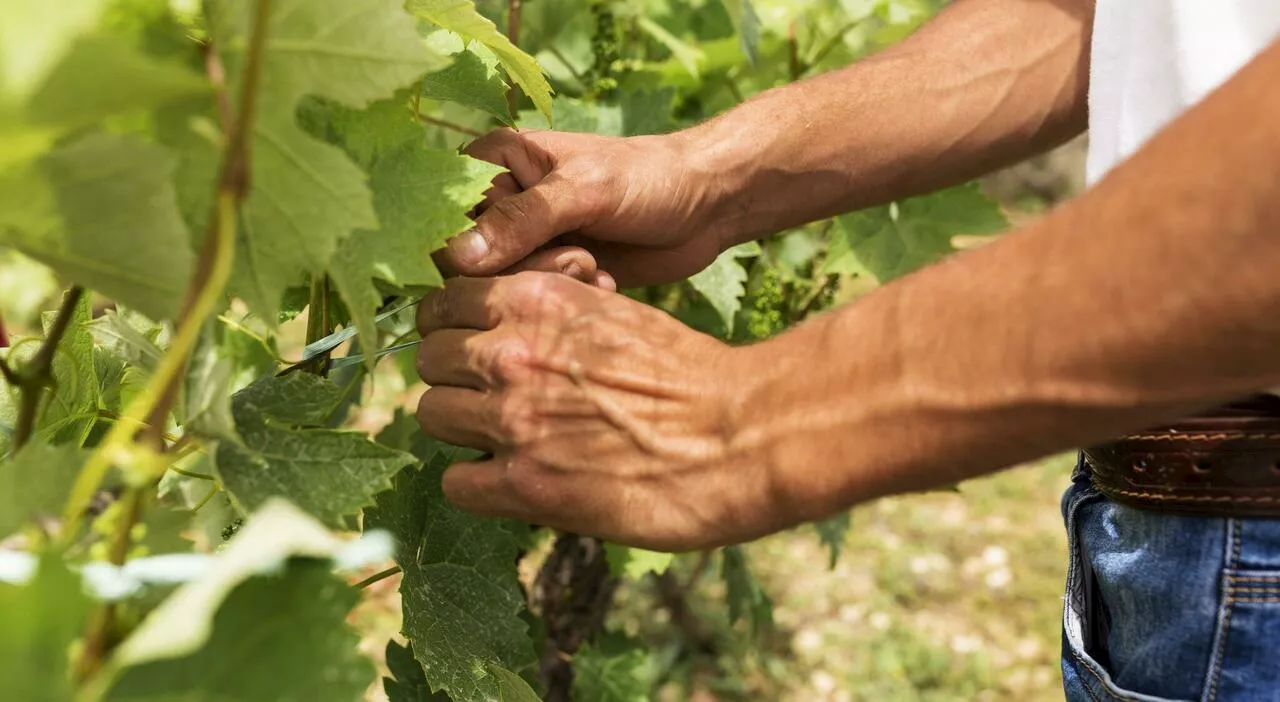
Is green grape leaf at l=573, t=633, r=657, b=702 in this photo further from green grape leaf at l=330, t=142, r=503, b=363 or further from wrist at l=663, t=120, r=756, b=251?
green grape leaf at l=330, t=142, r=503, b=363

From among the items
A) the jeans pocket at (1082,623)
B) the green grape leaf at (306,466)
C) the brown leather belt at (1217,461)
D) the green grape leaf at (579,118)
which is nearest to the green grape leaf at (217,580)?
the green grape leaf at (306,466)

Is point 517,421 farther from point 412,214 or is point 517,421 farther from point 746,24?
point 746,24

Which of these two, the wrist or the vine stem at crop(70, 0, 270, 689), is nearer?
the vine stem at crop(70, 0, 270, 689)

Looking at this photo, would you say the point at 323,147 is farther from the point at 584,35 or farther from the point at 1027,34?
the point at 584,35

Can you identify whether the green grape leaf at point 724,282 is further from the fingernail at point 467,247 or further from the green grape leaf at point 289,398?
the green grape leaf at point 289,398

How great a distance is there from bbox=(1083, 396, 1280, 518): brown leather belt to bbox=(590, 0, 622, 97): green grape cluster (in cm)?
109

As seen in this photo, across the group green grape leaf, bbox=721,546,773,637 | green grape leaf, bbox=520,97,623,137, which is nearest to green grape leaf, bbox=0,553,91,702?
green grape leaf, bbox=520,97,623,137

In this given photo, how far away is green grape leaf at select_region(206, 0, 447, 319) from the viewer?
0.73 m

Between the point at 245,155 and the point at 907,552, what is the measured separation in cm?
326

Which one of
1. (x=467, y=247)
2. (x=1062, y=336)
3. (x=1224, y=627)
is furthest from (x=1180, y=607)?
(x=467, y=247)

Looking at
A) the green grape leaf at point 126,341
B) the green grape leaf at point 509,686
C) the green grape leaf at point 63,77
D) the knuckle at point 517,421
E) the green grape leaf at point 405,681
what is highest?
the green grape leaf at point 63,77

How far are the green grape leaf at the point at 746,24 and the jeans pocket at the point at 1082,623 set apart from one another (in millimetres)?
856

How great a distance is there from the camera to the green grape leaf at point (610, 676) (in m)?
2.13

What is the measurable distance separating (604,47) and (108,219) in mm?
1254
